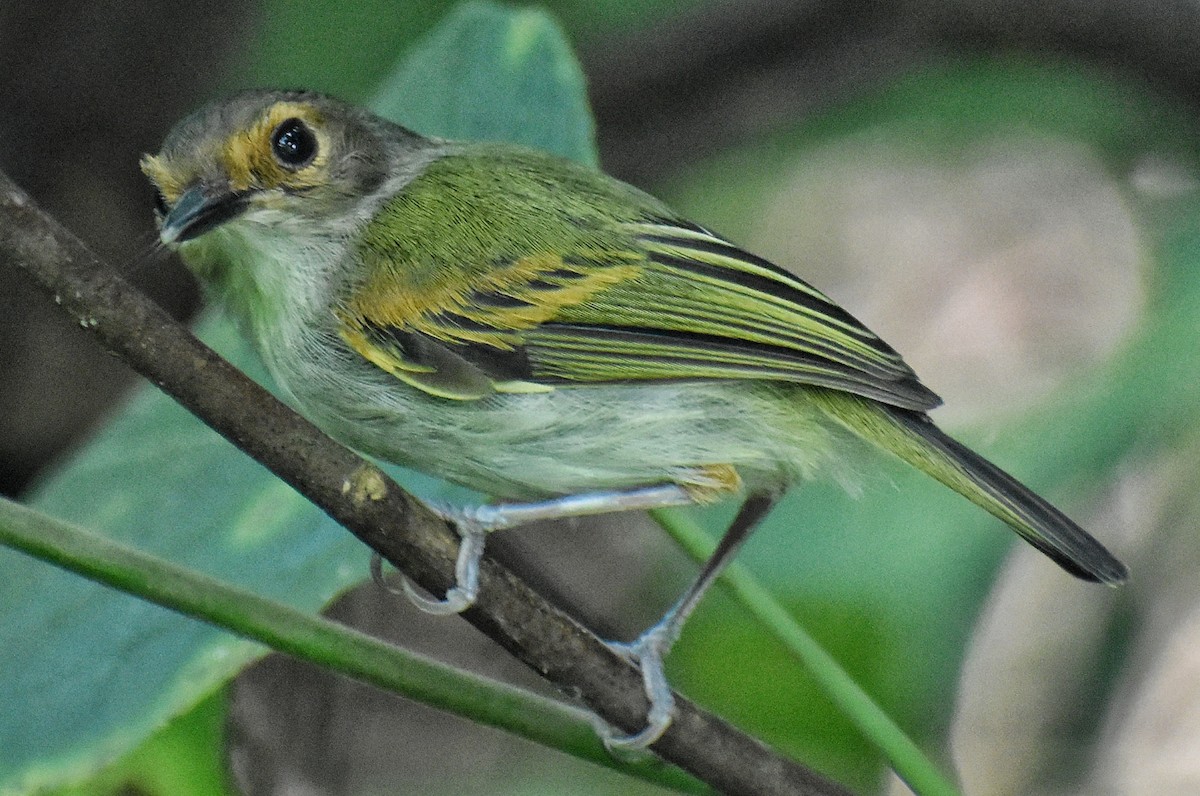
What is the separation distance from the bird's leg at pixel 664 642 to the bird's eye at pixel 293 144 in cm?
83

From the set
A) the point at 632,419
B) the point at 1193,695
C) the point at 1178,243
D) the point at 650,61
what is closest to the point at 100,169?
the point at 650,61

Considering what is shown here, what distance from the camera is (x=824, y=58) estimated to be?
12.7 feet

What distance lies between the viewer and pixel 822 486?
308 centimetres

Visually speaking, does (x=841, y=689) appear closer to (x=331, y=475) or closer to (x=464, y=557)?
(x=464, y=557)

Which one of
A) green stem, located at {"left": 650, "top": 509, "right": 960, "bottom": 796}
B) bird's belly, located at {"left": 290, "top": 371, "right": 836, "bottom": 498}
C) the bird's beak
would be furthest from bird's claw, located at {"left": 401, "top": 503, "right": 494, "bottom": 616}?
the bird's beak

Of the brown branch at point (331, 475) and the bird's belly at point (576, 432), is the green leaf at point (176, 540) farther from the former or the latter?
the brown branch at point (331, 475)

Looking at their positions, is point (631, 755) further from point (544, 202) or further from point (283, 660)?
point (283, 660)

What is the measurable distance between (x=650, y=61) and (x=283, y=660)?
1.76 meters

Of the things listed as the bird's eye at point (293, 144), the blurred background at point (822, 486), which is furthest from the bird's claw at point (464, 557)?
the blurred background at point (822, 486)

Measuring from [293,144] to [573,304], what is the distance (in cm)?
48

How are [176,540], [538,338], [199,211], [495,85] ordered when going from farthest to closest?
1. [495,85]
2. [176,540]
3. [538,338]
4. [199,211]

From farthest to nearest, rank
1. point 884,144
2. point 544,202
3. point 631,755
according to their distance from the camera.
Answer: point 884,144
point 544,202
point 631,755

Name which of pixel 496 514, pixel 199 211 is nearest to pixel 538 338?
A: pixel 496 514

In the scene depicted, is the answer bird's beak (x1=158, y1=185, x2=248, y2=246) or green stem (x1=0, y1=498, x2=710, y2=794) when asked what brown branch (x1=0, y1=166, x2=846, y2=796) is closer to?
green stem (x1=0, y1=498, x2=710, y2=794)
